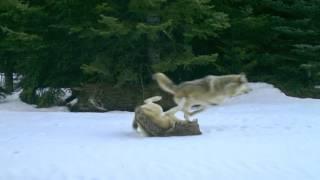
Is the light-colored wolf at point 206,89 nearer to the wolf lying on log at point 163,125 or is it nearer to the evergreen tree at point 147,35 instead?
the wolf lying on log at point 163,125

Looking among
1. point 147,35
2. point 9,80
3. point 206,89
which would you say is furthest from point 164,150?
point 9,80

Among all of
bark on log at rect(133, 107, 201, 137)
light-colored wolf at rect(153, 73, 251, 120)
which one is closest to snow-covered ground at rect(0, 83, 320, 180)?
bark on log at rect(133, 107, 201, 137)

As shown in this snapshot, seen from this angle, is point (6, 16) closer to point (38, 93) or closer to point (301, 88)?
point (38, 93)

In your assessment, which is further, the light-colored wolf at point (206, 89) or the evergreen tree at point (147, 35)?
the evergreen tree at point (147, 35)

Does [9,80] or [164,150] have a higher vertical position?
[164,150]

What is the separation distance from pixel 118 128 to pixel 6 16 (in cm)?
804

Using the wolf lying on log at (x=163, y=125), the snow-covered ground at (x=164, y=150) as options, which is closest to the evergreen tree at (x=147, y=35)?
the snow-covered ground at (x=164, y=150)

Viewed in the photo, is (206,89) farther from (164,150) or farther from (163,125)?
(164,150)

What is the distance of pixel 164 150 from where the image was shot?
888 cm

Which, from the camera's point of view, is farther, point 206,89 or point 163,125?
point 206,89

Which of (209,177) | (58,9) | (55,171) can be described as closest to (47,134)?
(55,171)

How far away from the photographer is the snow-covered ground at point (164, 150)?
7.88 metres

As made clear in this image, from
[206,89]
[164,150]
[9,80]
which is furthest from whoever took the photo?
[9,80]

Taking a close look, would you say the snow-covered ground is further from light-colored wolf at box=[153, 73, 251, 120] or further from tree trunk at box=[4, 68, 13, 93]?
tree trunk at box=[4, 68, 13, 93]
